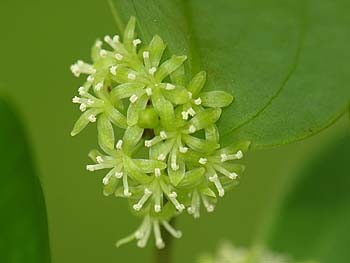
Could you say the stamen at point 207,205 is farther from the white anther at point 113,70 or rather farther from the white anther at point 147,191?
the white anther at point 113,70

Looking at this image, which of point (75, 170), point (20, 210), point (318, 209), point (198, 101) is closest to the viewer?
point (198, 101)

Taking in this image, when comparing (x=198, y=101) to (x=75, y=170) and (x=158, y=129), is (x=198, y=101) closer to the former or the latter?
(x=158, y=129)

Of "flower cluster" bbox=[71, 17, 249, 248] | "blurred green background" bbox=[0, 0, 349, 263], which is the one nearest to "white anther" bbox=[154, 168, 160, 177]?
"flower cluster" bbox=[71, 17, 249, 248]

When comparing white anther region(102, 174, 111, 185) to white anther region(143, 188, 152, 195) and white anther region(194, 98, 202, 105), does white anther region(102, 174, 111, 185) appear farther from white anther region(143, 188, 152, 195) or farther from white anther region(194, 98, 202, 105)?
white anther region(194, 98, 202, 105)

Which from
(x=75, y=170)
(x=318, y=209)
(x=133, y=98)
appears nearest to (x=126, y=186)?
(x=133, y=98)

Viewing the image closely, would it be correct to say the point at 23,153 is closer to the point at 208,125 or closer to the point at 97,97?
the point at 97,97

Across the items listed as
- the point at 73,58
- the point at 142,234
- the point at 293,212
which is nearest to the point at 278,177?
the point at 293,212
